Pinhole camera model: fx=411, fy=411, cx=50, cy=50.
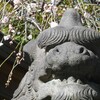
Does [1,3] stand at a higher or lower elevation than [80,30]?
lower

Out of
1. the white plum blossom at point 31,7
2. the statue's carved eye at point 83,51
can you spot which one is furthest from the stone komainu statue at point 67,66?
the white plum blossom at point 31,7

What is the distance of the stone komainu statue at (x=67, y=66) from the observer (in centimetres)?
Answer: 163

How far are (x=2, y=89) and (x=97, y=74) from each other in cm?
246

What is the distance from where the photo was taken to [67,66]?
164 centimetres

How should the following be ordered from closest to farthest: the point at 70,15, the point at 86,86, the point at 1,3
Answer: the point at 86,86 → the point at 70,15 → the point at 1,3

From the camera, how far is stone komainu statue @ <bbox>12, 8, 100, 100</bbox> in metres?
1.63

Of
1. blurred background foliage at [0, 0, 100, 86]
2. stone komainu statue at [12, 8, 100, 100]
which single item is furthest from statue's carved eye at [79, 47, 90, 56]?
blurred background foliage at [0, 0, 100, 86]

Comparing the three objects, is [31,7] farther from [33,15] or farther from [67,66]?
[67,66]

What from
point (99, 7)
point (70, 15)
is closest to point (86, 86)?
point (70, 15)

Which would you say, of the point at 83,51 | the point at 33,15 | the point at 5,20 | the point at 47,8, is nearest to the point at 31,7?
the point at 33,15

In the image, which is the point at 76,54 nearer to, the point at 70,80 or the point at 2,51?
the point at 70,80

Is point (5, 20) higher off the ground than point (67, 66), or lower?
lower

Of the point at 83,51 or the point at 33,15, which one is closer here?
the point at 83,51

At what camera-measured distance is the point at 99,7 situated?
4.03 meters
